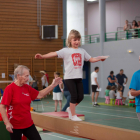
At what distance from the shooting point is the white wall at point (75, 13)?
20812mm

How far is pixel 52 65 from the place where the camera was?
19188 millimetres

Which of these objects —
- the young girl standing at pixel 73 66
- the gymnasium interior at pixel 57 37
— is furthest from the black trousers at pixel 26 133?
the gymnasium interior at pixel 57 37

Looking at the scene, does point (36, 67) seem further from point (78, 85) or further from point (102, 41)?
point (78, 85)

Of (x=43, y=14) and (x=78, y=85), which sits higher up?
(x=43, y=14)

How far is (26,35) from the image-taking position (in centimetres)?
1838

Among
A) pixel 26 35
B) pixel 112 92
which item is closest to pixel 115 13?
pixel 26 35

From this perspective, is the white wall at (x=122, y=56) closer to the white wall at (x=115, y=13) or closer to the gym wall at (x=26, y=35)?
the gym wall at (x=26, y=35)

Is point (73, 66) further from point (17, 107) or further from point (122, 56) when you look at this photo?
point (122, 56)

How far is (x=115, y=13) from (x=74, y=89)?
60.9 feet

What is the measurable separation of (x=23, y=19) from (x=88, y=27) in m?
6.89

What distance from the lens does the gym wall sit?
697 inches

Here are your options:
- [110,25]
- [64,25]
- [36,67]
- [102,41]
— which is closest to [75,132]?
[102,41]

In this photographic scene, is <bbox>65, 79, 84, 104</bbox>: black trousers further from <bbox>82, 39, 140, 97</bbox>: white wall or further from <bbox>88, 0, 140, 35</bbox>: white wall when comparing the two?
<bbox>88, 0, 140, 35</bbox>: white wall

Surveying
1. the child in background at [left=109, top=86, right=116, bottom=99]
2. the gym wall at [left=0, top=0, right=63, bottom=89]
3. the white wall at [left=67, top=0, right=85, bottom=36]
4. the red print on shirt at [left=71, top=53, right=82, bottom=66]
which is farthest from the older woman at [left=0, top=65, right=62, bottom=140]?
the white wall at [left=67, top=0, right=85, bottom=36]
